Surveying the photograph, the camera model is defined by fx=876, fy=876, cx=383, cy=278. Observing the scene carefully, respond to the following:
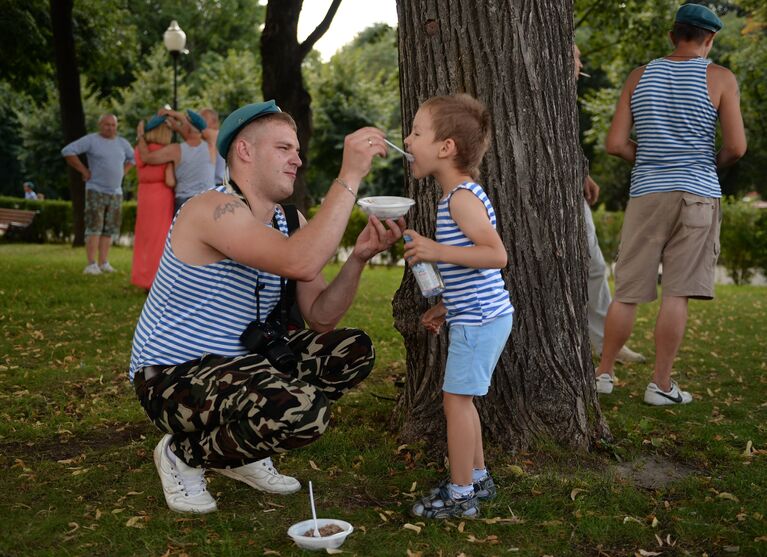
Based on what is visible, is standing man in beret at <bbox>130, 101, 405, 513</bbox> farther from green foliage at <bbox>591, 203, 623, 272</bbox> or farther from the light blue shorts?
green foliage at <bbox>591, 203, 623, 272</bbox>

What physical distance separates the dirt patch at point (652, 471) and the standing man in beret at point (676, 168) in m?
1.05

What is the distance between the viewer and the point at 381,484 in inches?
144

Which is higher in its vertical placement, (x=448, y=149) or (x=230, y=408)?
(x=448, y=149)

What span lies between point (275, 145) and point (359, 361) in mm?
973

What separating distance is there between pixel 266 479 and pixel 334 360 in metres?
0.56

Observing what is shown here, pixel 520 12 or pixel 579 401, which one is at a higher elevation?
pixel 520 12

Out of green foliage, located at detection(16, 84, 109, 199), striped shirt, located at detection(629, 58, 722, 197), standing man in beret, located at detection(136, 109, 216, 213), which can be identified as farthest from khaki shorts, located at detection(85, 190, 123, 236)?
green foliage, located at detection(16, 84, 109, 199)

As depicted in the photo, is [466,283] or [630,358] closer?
[466,283]

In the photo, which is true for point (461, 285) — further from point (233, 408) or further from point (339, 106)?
point (339, 106)

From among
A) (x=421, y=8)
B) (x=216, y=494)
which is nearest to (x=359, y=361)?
(x=216, y=494)

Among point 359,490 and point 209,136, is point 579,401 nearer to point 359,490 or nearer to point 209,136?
point 359,490

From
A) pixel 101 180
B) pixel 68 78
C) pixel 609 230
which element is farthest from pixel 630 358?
pixel 68 78

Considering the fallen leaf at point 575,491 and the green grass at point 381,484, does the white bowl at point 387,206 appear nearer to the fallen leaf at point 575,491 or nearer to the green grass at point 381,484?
the green grass at point 381,484

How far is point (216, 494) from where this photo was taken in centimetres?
359
